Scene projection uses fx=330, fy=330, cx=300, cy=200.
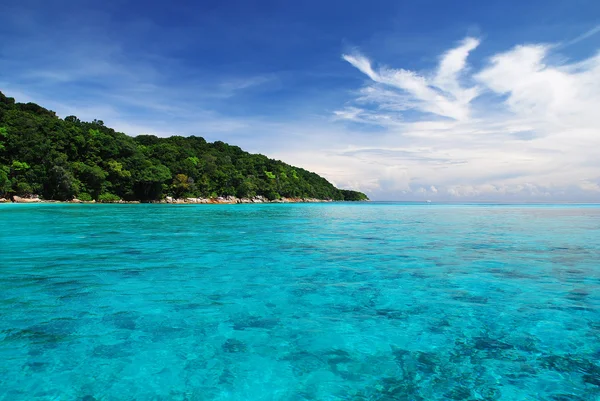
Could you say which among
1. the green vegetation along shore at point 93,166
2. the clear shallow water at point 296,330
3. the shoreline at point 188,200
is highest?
the green vegetation along shore at point 93,166

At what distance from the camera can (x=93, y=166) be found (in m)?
84.8

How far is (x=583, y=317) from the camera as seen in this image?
6.68 m

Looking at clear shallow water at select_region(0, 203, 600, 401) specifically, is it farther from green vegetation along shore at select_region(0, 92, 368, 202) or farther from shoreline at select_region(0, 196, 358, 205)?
green vegetation along shore at select_region(0, 92, 368, 202)

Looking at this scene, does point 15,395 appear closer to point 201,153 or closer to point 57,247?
point 57,247

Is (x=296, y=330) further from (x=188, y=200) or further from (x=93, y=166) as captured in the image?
(x=188, y=200)

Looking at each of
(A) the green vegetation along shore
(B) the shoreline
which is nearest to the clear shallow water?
(B) the shoreline

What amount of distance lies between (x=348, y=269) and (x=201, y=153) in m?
138

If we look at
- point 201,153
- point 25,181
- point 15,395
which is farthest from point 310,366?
point 201,153

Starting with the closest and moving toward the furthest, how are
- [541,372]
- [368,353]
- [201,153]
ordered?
[541,372] < [368,353] < [201,153]

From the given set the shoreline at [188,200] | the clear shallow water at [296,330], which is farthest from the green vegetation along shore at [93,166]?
the clear shallow water at [296,330]

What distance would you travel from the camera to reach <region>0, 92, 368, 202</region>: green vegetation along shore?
74500 millimetres

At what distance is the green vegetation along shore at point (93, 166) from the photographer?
74.5m

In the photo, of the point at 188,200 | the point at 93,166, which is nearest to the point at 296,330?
the point at 93,166

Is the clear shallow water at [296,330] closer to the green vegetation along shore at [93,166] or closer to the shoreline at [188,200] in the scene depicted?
the shoreline at [188,200]
